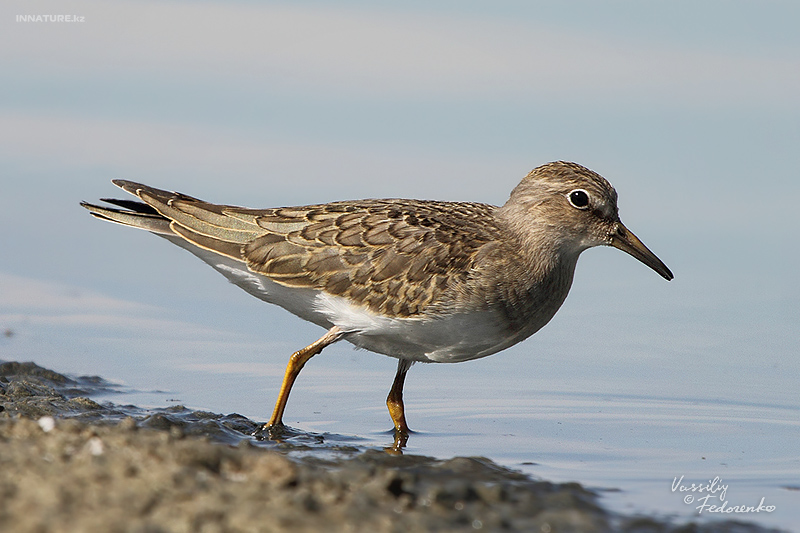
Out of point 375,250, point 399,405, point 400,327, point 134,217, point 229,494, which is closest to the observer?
point 229,494

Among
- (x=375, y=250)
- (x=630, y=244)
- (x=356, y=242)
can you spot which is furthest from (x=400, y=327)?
(x=630, y=244)

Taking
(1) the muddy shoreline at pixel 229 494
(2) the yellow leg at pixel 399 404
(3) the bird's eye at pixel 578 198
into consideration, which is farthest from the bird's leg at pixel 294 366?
(3) the bird's eye at pixel 578 198

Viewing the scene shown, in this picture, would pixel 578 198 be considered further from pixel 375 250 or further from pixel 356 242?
pixel 356 242

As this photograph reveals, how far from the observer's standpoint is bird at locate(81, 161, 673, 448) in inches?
327

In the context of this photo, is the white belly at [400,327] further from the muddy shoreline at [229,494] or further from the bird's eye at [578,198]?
the muddy shoreline at [229,494]

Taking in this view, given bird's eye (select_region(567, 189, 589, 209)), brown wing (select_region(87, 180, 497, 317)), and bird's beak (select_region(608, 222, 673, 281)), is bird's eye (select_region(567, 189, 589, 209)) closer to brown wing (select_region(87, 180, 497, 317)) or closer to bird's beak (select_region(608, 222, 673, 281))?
bird's beak (select_region(608, 222, 673, 281))

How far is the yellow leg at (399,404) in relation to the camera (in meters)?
9.00

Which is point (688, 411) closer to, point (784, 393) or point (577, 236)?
point (784, 393)

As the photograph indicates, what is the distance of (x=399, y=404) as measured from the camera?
359 inches

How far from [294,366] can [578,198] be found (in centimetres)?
278

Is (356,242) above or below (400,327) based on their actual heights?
above

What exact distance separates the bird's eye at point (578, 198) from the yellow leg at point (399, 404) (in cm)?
198

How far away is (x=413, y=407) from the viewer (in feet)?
32.8

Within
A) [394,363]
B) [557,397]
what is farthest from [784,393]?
[394,363]
